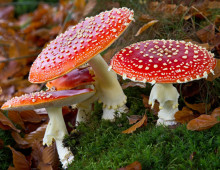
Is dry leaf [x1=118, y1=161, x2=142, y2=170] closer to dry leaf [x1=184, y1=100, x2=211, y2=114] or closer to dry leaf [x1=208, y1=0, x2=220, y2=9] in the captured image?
dry leaf [x1=184, y1=100, x2=211, y2=114]

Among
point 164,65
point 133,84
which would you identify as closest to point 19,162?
point 133,84

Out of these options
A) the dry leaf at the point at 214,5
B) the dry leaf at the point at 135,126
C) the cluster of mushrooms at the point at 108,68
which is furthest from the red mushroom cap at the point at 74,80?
the dry leaf at the point at 214,5

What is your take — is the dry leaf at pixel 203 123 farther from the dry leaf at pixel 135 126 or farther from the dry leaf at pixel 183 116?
the dry leaf at pixel 135 126

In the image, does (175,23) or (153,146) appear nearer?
(153,146)

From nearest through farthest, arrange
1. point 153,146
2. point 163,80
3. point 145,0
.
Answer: point 163,80, point 153,146, point 145,0

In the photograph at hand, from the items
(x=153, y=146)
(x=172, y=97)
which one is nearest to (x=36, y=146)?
(x=153, y=146)

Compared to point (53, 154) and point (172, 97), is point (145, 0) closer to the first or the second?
point (172, 97)

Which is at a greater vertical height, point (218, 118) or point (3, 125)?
point (218, 118)
